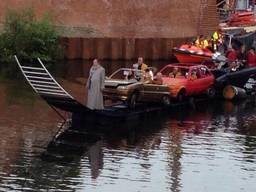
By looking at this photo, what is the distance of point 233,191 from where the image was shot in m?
17.0

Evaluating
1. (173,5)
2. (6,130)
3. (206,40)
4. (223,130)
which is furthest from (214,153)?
(173,5)

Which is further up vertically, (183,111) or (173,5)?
(173,5)

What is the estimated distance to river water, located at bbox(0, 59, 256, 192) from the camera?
56.7ft

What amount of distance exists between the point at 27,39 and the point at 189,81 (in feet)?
59.1

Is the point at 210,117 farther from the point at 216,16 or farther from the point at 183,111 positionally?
the point at 216,16

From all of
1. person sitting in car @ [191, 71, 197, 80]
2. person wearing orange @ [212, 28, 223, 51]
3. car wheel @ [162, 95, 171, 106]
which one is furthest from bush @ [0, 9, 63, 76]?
car wheel @ [162, 95, 171, 106]

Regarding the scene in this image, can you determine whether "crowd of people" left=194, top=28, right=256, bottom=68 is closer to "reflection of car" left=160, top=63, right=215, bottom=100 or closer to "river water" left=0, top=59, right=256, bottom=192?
"reflection of car" left=160, top=63, right=215, bottom=100

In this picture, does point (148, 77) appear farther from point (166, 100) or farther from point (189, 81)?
point (189, 81)

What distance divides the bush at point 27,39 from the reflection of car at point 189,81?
15.1m

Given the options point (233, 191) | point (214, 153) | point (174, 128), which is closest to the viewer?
point (233, 191)

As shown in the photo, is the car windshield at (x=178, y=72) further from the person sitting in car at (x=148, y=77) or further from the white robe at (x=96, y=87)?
the white robe at (x=96, y=87)

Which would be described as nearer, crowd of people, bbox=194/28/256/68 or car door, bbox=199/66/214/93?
car door, bbox=199/66/214/93

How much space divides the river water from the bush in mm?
16977

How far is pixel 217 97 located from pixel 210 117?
5045 mm
